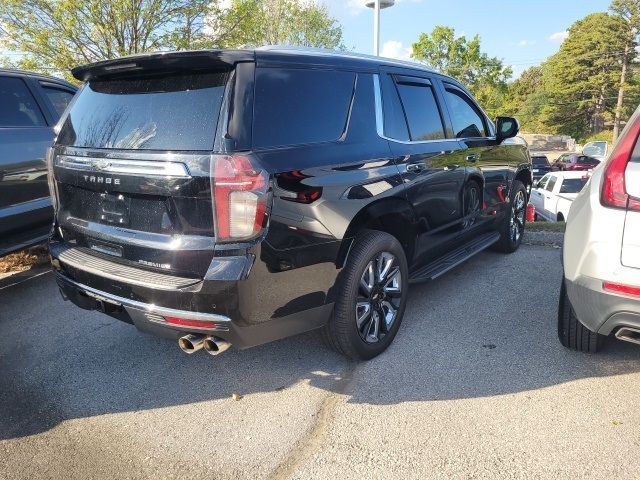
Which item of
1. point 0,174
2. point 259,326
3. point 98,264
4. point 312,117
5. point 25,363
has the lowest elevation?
point 25,363

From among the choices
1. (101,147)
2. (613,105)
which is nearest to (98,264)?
(101,147)

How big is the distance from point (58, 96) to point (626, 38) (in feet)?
190

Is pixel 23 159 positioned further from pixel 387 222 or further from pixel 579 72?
pixel 579 72

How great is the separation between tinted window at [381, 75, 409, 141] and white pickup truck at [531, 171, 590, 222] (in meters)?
9.58

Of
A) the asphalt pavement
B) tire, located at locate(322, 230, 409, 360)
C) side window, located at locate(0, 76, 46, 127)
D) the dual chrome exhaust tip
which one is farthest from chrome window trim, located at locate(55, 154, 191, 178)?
side window, located at locate(0, 76, 46, 127)

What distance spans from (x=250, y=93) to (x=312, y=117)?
0.47 metres

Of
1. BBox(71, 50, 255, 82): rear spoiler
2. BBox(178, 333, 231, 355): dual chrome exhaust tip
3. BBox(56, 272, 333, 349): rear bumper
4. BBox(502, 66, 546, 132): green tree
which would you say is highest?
BBox(502, 66, 546, 132): green tree

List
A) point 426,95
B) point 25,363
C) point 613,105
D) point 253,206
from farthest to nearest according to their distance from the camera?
point 613,105
point 426,95
point 25,363
point 253,206

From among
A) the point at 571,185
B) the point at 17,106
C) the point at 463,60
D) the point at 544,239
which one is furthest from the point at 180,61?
the point at 463,60

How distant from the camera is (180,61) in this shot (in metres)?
2.45

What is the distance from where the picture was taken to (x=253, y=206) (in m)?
2.30

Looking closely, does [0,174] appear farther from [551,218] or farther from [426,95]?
[551,218]

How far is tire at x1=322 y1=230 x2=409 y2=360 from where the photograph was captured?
2.90 meters

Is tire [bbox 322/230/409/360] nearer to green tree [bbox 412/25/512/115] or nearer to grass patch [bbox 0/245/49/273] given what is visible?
grass patch [bbox 0/245/49/273]
